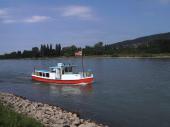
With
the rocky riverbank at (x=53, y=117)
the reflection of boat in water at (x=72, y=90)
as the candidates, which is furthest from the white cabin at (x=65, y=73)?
the rocky riverbank at (x=53, y=117)

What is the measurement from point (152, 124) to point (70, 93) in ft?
68.9

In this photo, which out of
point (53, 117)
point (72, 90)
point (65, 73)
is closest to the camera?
point (53, 117)

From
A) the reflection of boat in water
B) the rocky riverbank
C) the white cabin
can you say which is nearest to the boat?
the white cabin

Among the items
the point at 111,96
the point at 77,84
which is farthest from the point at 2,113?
the point at 77,84

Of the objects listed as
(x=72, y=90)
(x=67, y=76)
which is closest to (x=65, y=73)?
(x=67, y=76)

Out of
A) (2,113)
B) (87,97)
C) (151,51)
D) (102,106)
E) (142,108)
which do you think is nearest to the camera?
(2,113)

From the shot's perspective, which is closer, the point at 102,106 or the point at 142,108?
the point at 142,108

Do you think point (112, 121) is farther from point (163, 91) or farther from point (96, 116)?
point (163, 91)

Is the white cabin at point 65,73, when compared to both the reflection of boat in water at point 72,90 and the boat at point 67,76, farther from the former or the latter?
the reflection of boat in water at point 72,90

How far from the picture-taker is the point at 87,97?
3934 cm

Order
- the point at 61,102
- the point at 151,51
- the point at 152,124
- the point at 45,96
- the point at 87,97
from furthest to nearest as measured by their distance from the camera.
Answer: the point at 151,51 < the point at 45,96 < the point at 87,97 < the point at 61,102 < the point at 152,124

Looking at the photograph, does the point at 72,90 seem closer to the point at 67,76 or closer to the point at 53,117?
the point at 67,76

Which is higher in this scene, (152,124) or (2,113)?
(2,113)

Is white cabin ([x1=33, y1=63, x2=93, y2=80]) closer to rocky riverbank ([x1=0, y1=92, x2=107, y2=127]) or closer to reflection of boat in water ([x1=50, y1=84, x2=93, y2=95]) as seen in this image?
reflection of boat in water ([x1=50, y1=84, x2=93, y2=95])
